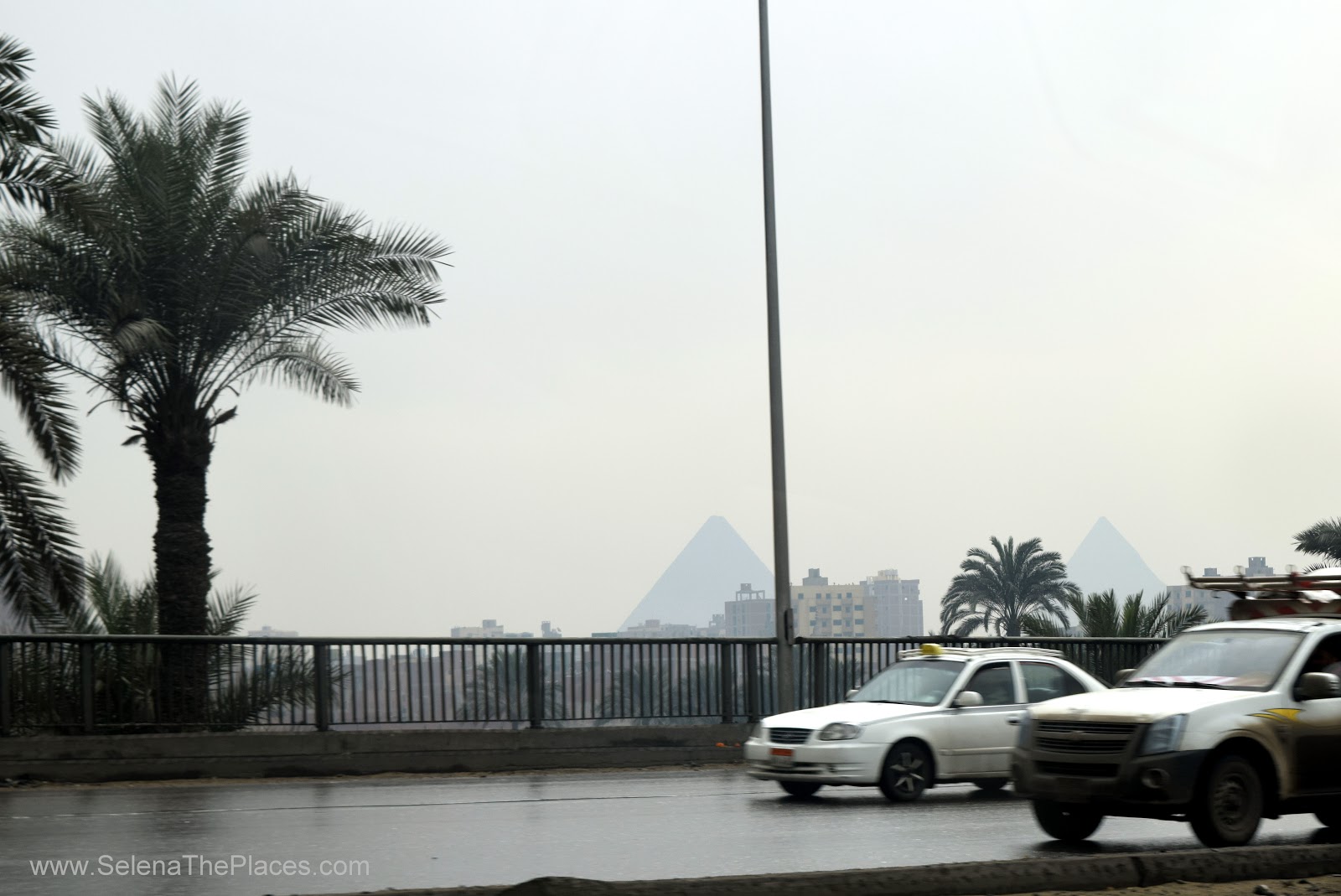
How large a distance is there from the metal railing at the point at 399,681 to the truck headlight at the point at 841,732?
5.18 m

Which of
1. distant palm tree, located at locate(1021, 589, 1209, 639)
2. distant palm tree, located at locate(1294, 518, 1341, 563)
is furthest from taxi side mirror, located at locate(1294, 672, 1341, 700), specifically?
distant palm tree, located at locate(1294, 518, 1341, 563)

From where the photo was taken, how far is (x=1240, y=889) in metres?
8.34

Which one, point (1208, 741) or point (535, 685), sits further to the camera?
point (535, 685)

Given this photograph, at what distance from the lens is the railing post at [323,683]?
55.9ft

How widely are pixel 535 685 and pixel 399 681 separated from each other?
171 centimetres

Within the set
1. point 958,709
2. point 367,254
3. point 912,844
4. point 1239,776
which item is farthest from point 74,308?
point 1239,776

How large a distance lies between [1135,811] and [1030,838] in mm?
1224

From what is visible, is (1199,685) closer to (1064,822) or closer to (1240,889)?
(1064,822)

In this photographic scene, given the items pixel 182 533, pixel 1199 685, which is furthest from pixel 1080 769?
pixel 182 533

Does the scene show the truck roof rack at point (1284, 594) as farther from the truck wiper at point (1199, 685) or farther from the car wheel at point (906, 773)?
the car wheel at point (906, 773)

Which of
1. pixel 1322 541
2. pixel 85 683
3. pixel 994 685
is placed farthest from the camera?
pixel 1322 541

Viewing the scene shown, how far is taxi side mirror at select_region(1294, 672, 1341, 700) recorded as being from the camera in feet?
34.2

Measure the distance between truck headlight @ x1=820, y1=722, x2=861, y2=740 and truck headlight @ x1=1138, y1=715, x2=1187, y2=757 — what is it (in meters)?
4.23

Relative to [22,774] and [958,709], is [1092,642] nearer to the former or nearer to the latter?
[958,709]
